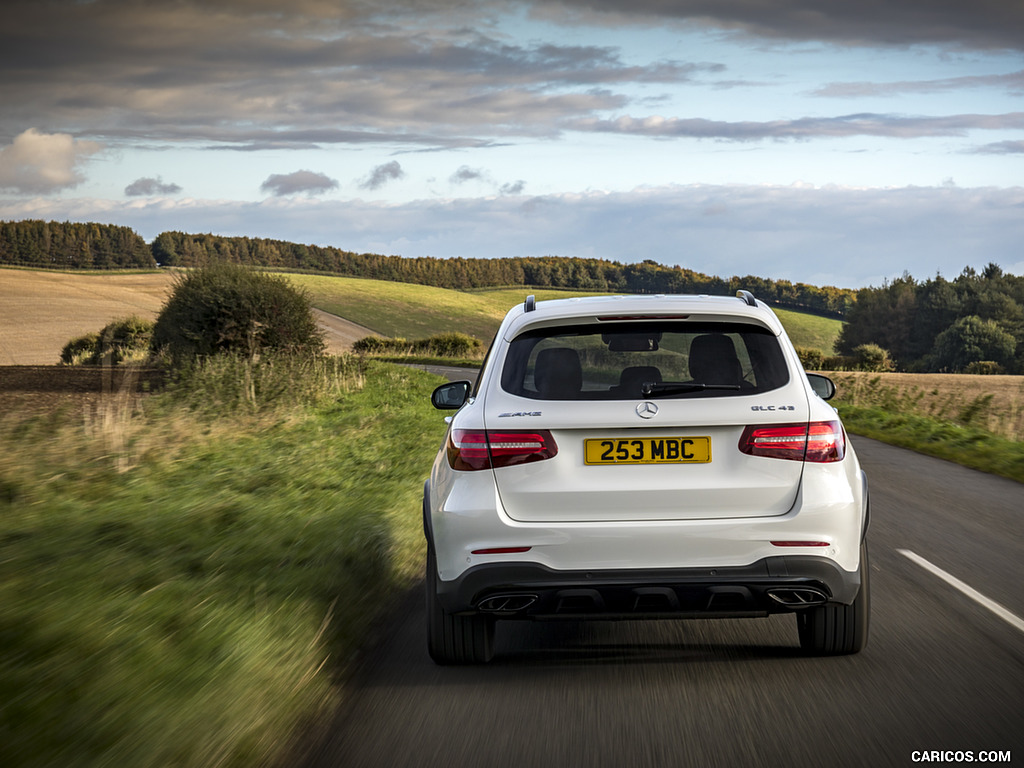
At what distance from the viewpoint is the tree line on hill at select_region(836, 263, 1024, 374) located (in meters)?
80.3

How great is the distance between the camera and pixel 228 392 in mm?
15227

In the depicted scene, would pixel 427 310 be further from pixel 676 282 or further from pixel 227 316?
pixel 227 316

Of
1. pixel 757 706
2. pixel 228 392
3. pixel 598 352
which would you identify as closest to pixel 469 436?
pixel 598 352

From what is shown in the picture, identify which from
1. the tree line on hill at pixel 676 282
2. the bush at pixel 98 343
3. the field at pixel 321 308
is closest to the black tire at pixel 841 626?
the bush at pixel 98 343

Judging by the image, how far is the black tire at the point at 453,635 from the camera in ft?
14.9

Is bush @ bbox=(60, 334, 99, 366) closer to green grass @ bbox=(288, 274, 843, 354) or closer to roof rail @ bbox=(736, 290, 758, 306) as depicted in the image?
roof rail @ bbox=(736, 290, 758, 306)

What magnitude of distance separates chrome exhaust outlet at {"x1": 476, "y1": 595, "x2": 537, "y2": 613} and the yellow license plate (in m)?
0.67

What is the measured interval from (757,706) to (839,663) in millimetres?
784

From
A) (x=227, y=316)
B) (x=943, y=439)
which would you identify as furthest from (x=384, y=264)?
(x=943, y=439)

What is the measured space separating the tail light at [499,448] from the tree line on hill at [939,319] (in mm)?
83378

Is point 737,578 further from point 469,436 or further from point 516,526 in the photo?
point 469,436

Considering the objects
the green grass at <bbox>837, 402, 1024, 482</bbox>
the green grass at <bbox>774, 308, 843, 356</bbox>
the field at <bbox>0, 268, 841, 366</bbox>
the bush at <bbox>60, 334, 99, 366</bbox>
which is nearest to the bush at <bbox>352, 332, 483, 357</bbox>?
the field at <bbox>0, 268, 841, 366</bbox>

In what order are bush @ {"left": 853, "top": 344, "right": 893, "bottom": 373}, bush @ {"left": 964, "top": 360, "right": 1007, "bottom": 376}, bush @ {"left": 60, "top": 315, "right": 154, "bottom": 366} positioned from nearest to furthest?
1. bush @ {"left": 60, "top": 315, "right": 154, "bottom": 366}
2. bush @ {"left": 853, "top": 344, "right": 893, "bottom": 373}
3. bush @ {"left": 964, "top": 360, "right": 1007, "bottom": 376}

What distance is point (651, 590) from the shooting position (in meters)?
4.11
